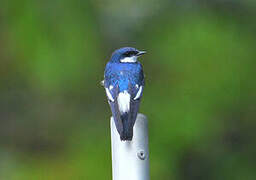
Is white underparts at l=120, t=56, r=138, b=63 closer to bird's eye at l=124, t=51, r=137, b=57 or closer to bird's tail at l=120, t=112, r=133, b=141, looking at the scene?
bird's eye at l=124, t=51, r=137, b=57

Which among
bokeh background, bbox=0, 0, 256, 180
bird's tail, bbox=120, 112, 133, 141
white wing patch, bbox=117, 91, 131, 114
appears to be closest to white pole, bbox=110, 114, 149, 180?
bird's tail, bbox=120, 112, 133, 141

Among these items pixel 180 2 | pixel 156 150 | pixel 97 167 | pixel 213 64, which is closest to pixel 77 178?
pixel 97 167

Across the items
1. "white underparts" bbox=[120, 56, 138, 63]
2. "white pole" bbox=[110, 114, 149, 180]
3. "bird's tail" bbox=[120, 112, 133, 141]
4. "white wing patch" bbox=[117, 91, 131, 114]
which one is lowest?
"white pole" bbox=[110, 114, 149, 180]

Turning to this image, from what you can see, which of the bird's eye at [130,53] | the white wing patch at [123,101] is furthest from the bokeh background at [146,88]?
the white wing patch at [123,101]

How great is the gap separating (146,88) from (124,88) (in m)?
1.19

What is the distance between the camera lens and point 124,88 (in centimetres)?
387

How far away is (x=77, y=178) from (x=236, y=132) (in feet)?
3.10

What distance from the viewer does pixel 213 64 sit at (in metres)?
4.91

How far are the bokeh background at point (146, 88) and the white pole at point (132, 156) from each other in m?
1.25

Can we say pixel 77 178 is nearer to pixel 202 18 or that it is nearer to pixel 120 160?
pixel 202 18

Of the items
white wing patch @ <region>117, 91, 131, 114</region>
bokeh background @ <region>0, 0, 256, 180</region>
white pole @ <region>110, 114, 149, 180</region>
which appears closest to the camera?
white pole @ <region>110, 114, 149, 180</region>

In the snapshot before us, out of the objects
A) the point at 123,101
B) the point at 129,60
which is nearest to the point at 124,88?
the point at 123,101

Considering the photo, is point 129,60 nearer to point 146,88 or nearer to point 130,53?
point 130,53

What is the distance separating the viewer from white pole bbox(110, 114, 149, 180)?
11.1 ft
